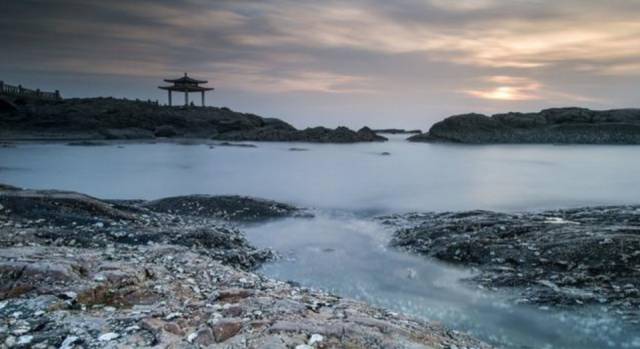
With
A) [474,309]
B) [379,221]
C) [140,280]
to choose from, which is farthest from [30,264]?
[379,221]

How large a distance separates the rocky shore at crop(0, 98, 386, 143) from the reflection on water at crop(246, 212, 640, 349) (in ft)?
160

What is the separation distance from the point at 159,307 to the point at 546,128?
6142cm

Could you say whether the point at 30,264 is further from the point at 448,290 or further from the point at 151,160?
the point at 151,160

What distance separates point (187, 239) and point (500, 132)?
186 ft

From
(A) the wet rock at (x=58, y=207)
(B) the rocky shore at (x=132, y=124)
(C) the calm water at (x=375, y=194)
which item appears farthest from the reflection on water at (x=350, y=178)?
(B) the rocky shore at (x=132, y=124)

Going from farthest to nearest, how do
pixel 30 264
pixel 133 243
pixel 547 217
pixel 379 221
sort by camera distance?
pixel 379 221 < pixel 547 217 < pixel 133 243 < pixel 30 264

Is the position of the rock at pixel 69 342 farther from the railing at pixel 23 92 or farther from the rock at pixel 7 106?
the railing at pixel 23 92

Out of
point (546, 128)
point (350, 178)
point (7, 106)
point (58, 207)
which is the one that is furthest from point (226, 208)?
point (546, 128)

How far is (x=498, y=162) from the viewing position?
116 feet

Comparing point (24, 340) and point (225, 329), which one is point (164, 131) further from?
point (225, 329)

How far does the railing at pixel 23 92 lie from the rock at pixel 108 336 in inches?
2520

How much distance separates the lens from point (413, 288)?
8.02m

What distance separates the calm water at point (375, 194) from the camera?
671 centimetres

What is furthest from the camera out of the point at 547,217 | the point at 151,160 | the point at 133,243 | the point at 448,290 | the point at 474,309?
the point at 151,160
